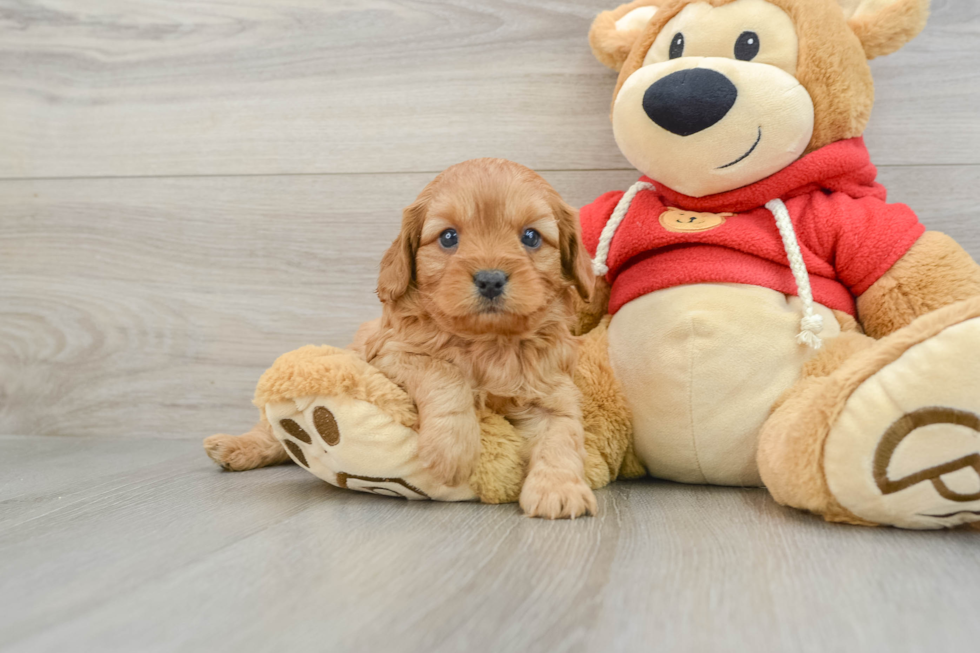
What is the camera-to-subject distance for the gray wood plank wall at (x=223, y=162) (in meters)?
1.84

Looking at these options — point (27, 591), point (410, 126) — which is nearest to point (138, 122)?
point (410, 126)

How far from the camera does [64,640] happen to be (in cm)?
70

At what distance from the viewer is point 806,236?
135cm

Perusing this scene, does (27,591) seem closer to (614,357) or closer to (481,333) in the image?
(481,333)

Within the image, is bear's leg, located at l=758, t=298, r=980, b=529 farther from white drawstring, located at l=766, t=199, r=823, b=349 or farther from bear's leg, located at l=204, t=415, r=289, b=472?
bear's leg, located at l=204, t=415, r=289, b=472

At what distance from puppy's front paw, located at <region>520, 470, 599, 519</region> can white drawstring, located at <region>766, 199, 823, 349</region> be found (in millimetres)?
482

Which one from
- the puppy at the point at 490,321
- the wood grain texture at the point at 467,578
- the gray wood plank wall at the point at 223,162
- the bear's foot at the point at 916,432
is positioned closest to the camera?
the wood grain texture at the point at 467,578

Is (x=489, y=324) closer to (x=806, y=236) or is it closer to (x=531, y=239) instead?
(x=531, y=239)

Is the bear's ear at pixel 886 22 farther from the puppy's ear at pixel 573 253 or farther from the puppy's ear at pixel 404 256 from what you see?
the puppy's ear at pixel 404 256

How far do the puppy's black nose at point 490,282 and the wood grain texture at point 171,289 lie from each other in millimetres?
825

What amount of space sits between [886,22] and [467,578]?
4.11ft

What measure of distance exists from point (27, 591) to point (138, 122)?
156cm

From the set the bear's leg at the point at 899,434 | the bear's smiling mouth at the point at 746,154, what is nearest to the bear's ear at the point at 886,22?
the bear's smiling mouth at the point at 746,154

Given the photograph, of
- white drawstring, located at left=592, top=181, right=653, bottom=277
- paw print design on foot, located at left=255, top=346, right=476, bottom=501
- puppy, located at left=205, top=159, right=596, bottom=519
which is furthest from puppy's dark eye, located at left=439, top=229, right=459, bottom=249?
white drawstring, located at left=592, top=181, right=653, bottom=277
